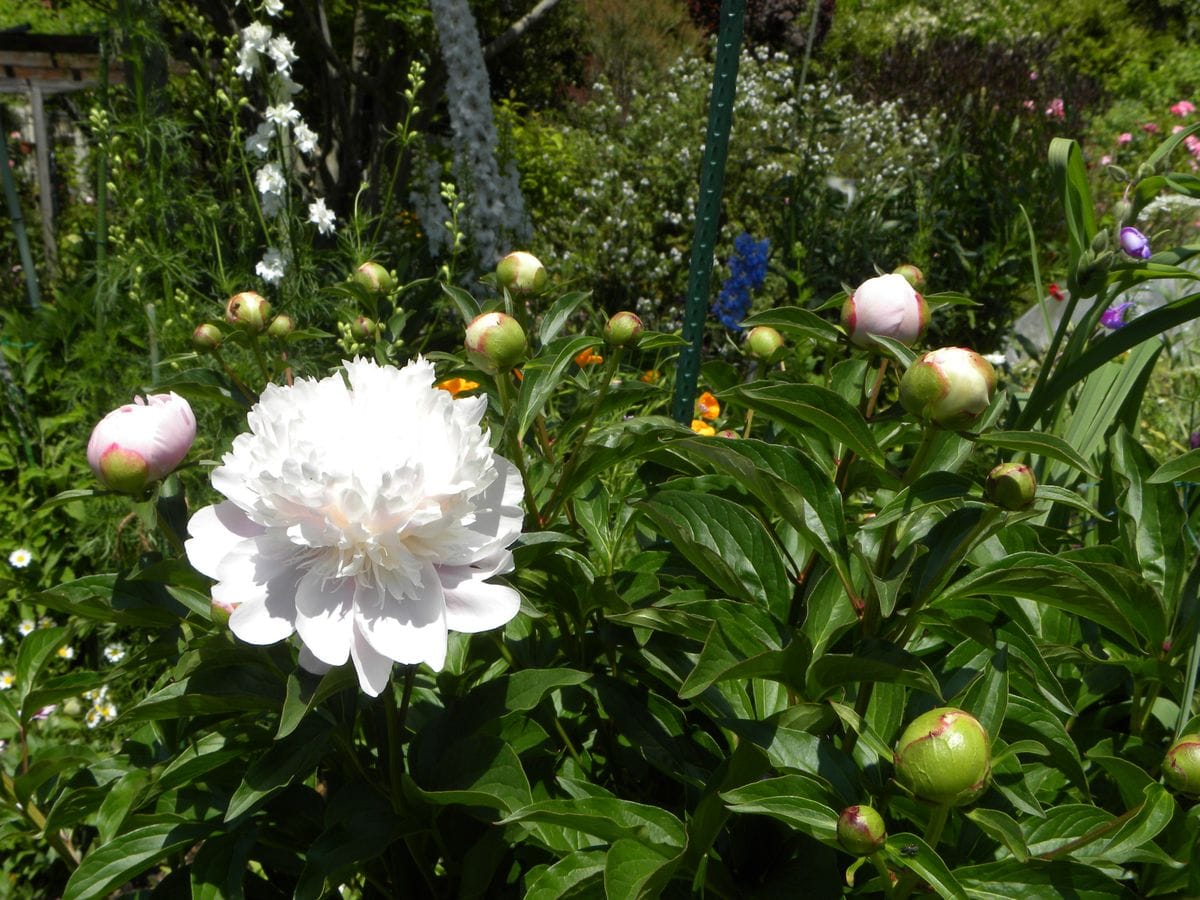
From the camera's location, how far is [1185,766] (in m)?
0.66

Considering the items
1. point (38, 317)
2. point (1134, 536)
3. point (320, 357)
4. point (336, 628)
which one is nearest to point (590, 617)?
point (336, 628)

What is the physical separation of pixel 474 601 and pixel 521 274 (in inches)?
17.5

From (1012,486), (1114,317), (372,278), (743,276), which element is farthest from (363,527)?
(743,276)

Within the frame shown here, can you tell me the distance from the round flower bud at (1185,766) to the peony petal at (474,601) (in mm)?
500

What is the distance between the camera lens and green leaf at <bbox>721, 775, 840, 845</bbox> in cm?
64

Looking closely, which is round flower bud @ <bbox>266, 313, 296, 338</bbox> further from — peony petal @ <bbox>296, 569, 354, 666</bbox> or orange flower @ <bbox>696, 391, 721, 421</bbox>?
orange flower @ <bbox>696, 391, 721, 421</bbox>

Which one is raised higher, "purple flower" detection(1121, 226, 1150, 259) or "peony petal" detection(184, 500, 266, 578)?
"purple flower" detection(1121, 226, 1150, 259)

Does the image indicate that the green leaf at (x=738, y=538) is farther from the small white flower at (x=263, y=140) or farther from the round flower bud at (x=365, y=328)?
the small white flower at (x=263, y=140)

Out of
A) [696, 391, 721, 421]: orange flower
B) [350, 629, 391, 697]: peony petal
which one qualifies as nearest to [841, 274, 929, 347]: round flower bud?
[350, 629, 391, 697]: peony petal

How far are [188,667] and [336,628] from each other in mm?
179

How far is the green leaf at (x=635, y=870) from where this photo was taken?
66 centimetres

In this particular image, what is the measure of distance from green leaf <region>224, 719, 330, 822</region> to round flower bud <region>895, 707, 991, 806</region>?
0.46m

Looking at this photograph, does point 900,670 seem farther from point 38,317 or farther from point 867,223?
point 867,223

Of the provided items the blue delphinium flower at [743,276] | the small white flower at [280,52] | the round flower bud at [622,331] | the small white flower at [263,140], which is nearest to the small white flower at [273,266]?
the small white flower at [263,140]
